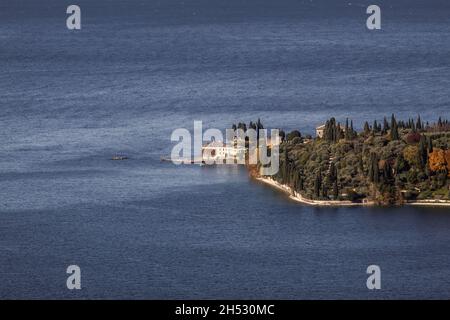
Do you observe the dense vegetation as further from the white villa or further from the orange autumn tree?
the white villa

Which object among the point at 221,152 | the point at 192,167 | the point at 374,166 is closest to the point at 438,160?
the point at 374,166

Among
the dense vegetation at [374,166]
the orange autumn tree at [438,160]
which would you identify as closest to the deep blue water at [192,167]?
the dense vegetation at [374,166]

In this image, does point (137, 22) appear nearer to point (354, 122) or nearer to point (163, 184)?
point (354, 122)

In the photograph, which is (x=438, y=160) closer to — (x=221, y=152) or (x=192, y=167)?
(x=221, y=152)

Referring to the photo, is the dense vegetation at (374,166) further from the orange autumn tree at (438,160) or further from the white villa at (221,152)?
the white villa at (221,152)

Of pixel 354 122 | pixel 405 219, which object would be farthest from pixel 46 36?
pixel 405 219
